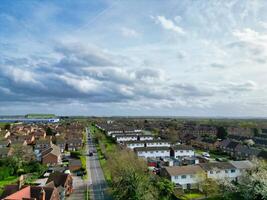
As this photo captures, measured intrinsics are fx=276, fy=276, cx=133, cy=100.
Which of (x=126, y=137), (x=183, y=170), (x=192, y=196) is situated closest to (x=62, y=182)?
(x=192, y=196)

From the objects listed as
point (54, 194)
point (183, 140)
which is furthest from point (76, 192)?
point (183, 140)

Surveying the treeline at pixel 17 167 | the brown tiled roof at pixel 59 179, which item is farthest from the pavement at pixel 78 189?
the treeline at pixel 17 167

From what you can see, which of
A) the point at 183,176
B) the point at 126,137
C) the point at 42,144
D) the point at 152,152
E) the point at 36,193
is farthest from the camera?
the point at 126,137

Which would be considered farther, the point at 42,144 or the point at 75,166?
the point at 42,144

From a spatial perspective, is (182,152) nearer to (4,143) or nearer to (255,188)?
(255,188)

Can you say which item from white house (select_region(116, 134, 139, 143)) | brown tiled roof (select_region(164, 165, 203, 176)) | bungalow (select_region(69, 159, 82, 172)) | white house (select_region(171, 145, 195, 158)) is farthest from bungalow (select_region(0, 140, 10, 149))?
brown tiled roof (select_region(164, 165, 203, 176))

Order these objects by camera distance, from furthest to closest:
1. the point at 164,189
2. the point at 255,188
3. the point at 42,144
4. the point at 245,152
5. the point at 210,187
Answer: the point at 42,144 → the point at 245,152 → the point at 210,187 → the point at 164,189 → the point at 255,188

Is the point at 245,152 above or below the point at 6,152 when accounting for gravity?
below

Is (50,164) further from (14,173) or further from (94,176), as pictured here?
(94,176)
